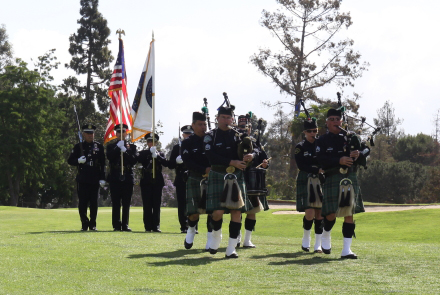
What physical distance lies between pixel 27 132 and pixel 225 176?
143 ft

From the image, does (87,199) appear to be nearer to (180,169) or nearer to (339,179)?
(180,169)

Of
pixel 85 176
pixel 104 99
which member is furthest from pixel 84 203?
pixel 104 99

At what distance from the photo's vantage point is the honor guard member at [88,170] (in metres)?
13.5

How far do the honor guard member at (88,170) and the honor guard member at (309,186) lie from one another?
4904 millimetres

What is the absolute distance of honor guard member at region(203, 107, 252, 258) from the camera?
8.57m

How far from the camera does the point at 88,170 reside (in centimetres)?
1353

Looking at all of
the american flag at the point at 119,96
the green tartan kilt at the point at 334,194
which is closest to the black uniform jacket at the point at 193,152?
the green tartan kilt at the point at 334,194

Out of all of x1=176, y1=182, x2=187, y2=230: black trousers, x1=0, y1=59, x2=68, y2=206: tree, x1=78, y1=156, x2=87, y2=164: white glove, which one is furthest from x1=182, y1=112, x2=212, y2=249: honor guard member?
x1=0, y1=59, x2=68, y2=206: tree

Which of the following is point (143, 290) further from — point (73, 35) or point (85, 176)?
point (73, 35)

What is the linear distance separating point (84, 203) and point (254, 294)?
8.40 m

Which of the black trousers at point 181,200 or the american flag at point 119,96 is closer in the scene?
the black trousers at point 181,200

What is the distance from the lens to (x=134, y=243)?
33.4 feet

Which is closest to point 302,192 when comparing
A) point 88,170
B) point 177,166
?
point 177,166

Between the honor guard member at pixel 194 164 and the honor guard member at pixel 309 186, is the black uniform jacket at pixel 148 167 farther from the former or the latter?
the honor guard member at pixel 309 186
